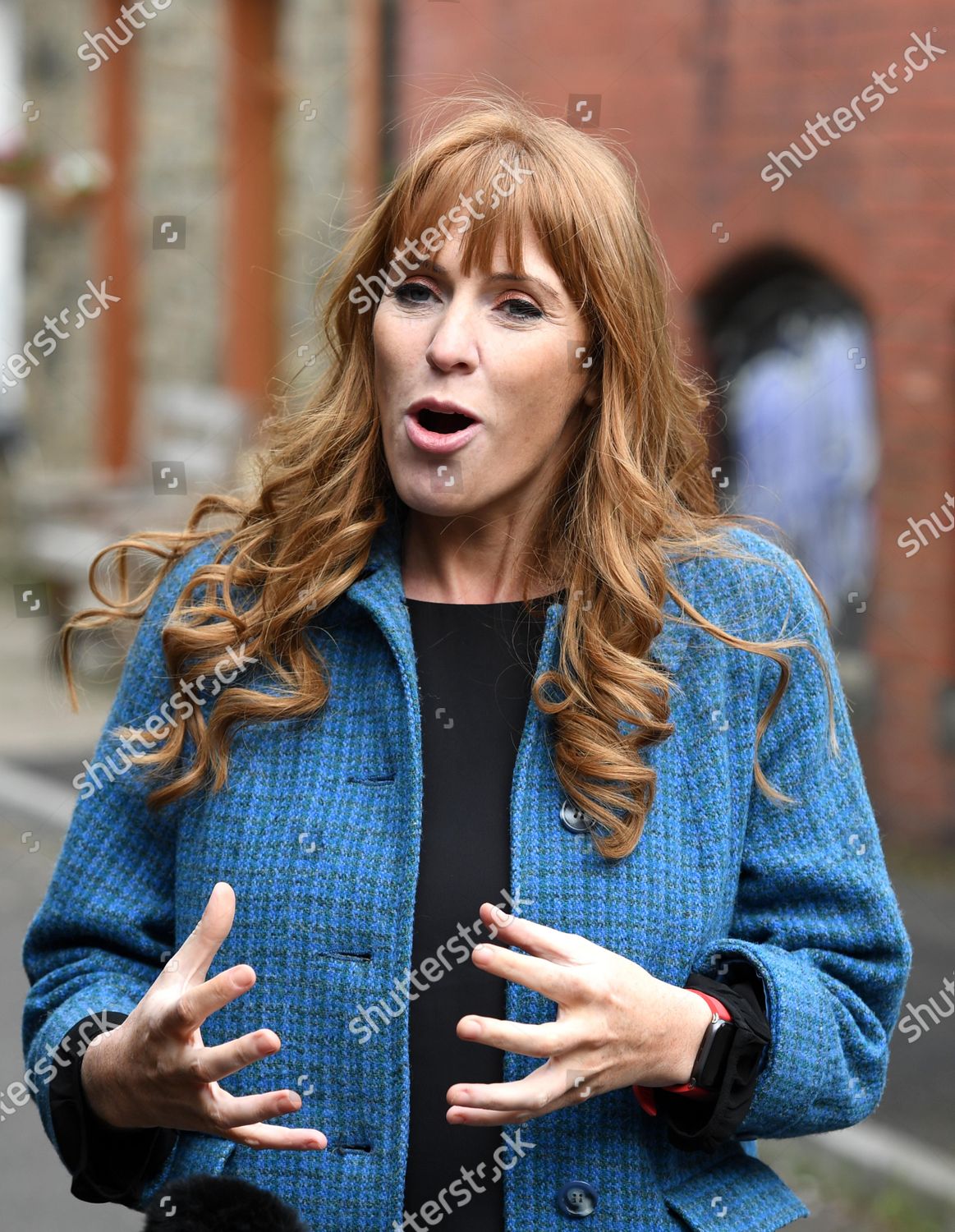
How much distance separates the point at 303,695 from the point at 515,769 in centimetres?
28

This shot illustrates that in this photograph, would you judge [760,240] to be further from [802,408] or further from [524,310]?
[524,310]

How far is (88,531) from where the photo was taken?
11344mm

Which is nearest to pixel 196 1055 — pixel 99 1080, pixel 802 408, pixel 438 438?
pixel 99 1080

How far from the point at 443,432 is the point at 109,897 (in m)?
0.74

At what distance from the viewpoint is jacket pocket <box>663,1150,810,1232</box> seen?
184 cm

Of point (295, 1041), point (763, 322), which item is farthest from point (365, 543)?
point (763, 322)

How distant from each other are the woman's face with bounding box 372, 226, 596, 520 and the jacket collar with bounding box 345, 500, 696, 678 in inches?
5.1

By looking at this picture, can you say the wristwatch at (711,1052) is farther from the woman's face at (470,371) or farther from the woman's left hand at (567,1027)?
the woman's face at (470,371)

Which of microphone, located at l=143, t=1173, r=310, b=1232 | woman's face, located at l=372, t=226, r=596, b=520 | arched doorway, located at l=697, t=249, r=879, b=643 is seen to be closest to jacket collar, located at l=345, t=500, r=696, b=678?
woman's face, located at l=372, t=226, r=596, b=520

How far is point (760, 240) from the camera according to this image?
6.69 meters

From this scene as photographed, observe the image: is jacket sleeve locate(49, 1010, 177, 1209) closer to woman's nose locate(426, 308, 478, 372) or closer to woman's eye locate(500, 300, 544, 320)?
woman's nose locate(426, 308, 478, 372)

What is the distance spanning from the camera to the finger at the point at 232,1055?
149cm

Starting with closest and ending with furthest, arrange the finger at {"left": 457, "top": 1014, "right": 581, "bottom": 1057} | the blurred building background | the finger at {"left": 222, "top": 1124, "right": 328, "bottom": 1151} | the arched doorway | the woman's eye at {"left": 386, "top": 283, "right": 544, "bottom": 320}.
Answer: the finger at {"left": 457, "top": 1014, "right": 581, "bottom": 1057}
the finger at {"left": 222, "top": 1124, "right": 328, "bottom": 1151}
the woman's eye at {"left": 386, "top": 283, "right": 544, "bottom": 320}
the blurred building background
the arched doorway

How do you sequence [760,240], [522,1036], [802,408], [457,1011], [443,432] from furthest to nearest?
1. [802,408]
2. [760,240]
3. [443,432]
4. [457,1011]
5. [522,1036]
